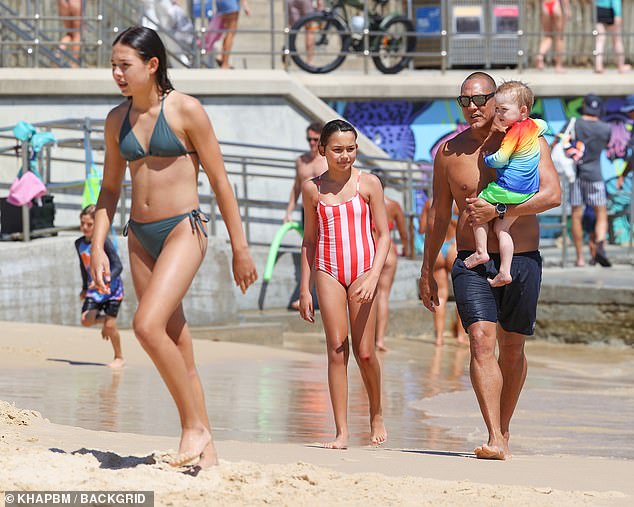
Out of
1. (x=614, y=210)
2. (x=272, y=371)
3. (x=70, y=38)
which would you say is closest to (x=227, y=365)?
(x=272, y=371)

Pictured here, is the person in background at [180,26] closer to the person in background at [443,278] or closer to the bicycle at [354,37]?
the bicycle at [354,37]

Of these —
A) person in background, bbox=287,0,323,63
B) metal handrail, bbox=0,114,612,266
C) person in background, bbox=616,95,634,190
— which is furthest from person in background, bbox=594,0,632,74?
person in background, bbox=287,0,323,63

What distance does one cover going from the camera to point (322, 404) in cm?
1067

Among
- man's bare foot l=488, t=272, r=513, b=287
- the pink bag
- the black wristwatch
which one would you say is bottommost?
the pink bag

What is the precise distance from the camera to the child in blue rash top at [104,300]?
12422mm

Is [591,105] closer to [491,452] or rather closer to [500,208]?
[500,208]

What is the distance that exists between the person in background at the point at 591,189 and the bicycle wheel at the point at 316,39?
143 inches

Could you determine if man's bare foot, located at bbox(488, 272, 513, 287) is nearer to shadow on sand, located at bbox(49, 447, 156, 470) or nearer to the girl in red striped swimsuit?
the girl in red striped swimsuit

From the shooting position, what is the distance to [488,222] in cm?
793

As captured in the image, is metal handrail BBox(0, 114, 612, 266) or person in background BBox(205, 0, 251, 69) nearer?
metal handrail BBox(0, 114, 612, 266)

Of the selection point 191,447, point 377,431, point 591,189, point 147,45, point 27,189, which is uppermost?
point 147,45

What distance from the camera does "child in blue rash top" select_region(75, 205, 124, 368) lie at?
1242 cm

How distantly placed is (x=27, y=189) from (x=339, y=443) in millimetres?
8586

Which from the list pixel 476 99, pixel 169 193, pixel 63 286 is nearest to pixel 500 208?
pixel 476 99
